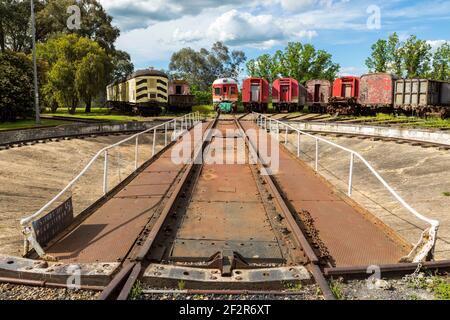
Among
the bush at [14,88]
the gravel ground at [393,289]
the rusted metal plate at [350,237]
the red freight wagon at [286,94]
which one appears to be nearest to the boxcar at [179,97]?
the red freight wagon at [286,94]

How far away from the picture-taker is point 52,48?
41250 millimetres

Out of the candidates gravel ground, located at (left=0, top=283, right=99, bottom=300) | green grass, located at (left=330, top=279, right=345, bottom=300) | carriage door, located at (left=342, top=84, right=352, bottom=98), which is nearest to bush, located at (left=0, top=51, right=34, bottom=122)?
carriage door, located at (left=342, top=84, right=352, bottom=98)

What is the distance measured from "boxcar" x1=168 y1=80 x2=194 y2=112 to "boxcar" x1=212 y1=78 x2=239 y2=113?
16.7 ft

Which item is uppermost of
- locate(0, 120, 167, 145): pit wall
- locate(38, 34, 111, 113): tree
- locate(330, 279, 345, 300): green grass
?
locate(38, 34, 111, 113): tree

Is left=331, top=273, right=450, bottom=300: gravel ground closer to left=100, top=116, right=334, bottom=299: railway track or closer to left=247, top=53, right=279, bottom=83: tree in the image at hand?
left=100, top=116, right=334, bottom=299: railway track

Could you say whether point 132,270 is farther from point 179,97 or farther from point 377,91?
point 179,97

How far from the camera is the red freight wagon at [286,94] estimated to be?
37.6 meters

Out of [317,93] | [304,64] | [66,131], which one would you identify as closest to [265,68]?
[304,64]

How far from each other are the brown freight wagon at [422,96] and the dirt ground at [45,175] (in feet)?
63.3

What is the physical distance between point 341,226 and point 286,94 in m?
33.0

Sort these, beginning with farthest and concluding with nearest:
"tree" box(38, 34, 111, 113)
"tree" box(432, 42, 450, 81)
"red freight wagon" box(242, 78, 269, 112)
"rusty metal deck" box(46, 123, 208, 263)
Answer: "tree" box(432, 42, 450, 81) → "red freight wagon" box(242, 78, 269, 112) → "tree" box(38, 34, 111, 113) → "rusty metal deck" box(46, 123, 208, 263)

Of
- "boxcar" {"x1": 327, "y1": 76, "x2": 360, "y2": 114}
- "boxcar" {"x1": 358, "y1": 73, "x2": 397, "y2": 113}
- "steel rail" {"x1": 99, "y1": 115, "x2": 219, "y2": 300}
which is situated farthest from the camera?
"boxcar" {"x1": 327, "y1": 76, "x2": 360, "y2": 114}

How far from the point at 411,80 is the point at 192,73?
92872mm

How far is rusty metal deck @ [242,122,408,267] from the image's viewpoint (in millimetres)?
5023
